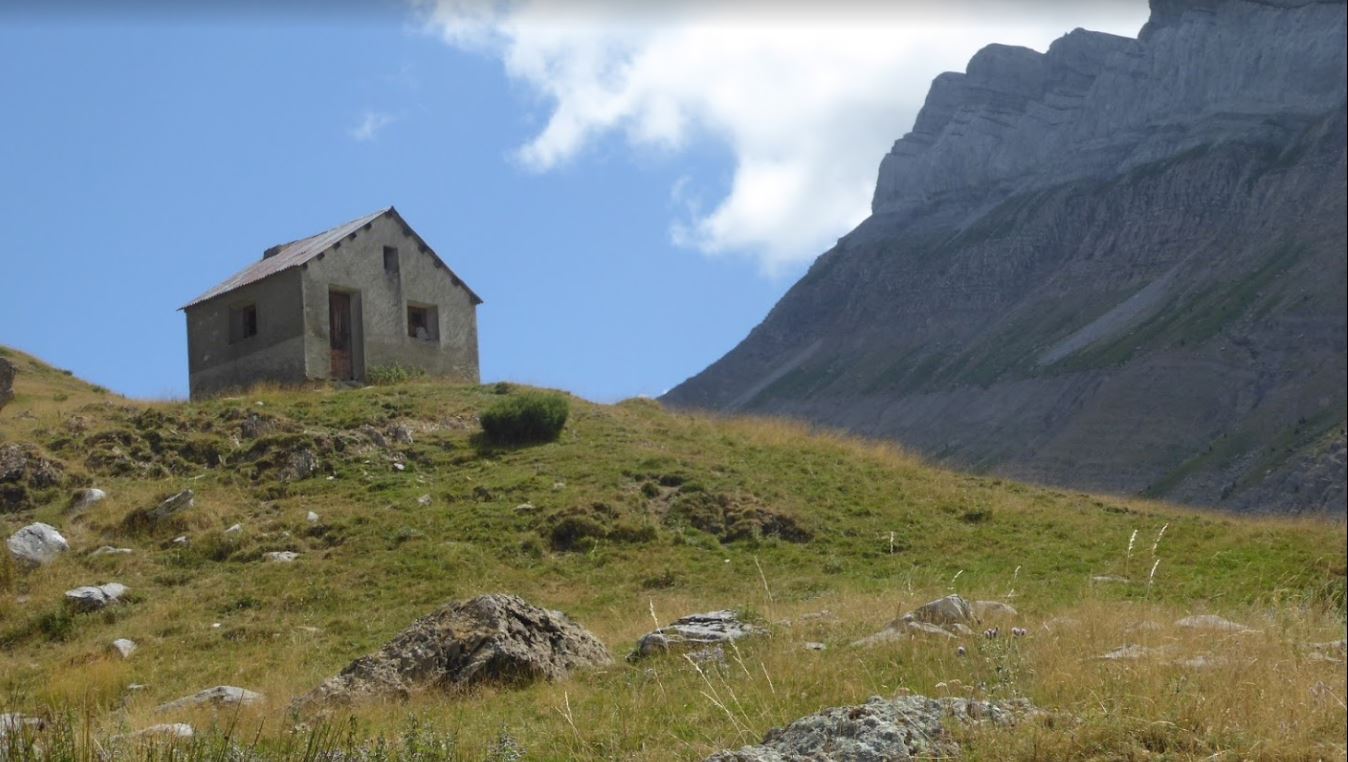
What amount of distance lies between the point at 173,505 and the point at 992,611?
54.3 feet

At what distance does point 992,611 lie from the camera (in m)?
11.8

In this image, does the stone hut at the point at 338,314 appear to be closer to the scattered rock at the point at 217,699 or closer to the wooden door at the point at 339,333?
the wooden door at the point at 339,333

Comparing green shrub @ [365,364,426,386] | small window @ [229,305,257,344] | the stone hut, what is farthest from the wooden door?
small window @ [229,305,257,344]

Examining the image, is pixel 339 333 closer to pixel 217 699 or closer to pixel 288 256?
pixel 288 256

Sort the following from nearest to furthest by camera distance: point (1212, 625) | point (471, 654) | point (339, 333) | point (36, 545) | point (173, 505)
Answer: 1. point (1212, 625)
2. point (471, 654)
3. point (36, 545)
4. point (173, 505)
5. point (339, 333)

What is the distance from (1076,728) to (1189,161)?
149 meters

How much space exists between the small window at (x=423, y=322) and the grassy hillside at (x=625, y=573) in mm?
4542

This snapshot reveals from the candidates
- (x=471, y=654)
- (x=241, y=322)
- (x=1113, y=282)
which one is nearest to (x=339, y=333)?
(x=241, y=322)

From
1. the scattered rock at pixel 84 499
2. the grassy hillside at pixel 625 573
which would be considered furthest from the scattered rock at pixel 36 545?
the scattered rock at pixel 84 499

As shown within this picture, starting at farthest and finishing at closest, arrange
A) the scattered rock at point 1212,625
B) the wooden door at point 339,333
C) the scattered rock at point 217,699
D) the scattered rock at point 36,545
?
1. the wooden door at point 339,333
2. the scattered rock at point 36,545
3. the scattered rock at point 217,699
4. the scattered rock at point 1212,625

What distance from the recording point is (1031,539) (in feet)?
71.5

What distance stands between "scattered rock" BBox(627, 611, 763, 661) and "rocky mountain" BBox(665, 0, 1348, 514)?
219 ft

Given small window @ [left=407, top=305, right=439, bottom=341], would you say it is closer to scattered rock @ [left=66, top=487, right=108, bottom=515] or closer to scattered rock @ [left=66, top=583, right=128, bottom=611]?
scattered rock @ [left=66, top=487, right=108, bottom=515]

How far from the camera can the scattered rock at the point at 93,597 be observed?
748 inches
